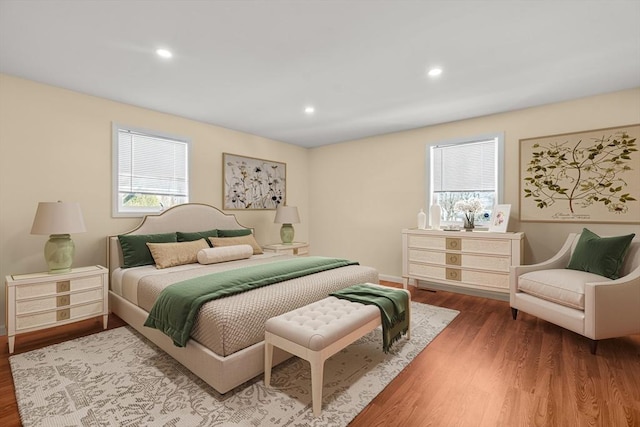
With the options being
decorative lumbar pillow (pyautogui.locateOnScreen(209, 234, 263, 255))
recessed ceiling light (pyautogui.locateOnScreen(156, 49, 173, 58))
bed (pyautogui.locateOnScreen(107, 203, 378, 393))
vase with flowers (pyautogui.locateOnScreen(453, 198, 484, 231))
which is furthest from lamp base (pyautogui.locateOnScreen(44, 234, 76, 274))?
vase with flowers (pyautogui.locateOnScreen(453, 198, 484, 231))

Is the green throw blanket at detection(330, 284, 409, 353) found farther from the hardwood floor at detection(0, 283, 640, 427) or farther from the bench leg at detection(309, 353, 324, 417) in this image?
the bench leg at detection(309, 353, 324, 417)

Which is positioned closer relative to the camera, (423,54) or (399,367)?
(399,367)

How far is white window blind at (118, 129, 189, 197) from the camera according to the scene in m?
3.61

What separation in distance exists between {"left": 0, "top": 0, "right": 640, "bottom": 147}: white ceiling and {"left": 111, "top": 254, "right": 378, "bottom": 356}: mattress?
1.95 metres

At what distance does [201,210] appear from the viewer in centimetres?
416

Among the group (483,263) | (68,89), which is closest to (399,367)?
(483,263)

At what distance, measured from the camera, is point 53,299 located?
8.71ft

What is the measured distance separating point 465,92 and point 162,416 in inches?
153

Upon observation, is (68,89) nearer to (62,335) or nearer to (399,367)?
(62,335)

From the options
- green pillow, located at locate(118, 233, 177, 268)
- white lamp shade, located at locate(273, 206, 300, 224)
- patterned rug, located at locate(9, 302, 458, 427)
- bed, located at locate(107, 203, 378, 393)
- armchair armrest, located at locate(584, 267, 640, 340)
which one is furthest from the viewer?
white lamp shade, located at locate(273, 206, 300, 224)

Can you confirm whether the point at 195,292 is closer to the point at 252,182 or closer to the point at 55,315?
the point at 55,315

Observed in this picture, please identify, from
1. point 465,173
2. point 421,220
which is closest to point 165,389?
point 421,220

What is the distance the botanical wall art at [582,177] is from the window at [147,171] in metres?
4.62

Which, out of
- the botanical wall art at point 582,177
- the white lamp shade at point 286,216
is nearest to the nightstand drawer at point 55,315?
Result: the white lamp shade at point 286,216
